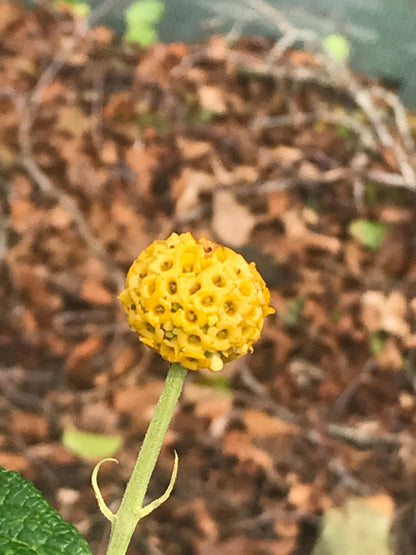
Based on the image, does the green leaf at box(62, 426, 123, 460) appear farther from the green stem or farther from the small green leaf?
the small green leaf

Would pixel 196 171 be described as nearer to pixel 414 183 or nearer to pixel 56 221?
pixel 56 221

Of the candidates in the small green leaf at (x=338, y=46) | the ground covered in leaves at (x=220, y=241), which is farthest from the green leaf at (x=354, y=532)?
the small green leaf at (x=338, y=46)

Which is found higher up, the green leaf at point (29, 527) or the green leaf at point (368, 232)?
the green leaf at point (29, 527)

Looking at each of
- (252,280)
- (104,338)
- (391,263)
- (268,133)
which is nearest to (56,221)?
(104,338)

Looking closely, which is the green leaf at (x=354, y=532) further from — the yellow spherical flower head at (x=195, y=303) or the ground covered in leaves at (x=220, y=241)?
the yellow spherical flower head at (x=195, y=303)

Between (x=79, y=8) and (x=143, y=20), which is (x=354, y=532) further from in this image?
(x=79, y=8)
